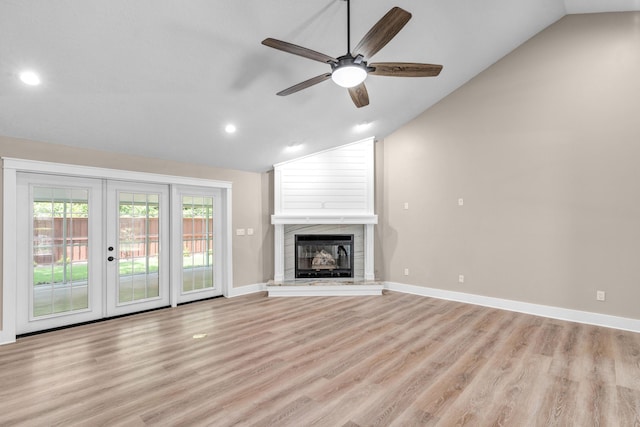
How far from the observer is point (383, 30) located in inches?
92.0

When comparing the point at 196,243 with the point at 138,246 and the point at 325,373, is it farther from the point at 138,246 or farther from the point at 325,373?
the point at 325,373

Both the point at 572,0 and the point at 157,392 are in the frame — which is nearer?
the point at 157,392

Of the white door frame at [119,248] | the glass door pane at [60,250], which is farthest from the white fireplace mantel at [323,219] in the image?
the glass door pane at [60,250]

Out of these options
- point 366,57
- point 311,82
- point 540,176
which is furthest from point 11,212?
point 540,176

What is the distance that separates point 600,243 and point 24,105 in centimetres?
680

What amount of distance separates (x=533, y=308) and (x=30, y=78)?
6.47 meters

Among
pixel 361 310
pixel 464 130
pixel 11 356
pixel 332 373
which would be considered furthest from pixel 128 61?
pixel 464 130

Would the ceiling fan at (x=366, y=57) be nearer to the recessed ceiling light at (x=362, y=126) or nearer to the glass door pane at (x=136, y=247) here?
the recessed ceiling light at (x=362, y=126)

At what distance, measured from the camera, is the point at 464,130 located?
523cm

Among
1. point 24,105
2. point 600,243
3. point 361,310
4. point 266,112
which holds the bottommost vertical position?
point 361,310

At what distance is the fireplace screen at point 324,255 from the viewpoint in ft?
20.0

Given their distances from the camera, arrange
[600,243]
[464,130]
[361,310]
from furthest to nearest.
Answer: [464,130]
[361,310]
[600,243]

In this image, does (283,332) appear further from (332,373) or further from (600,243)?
(600,243)

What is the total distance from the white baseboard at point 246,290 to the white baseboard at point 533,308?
8.29ft
